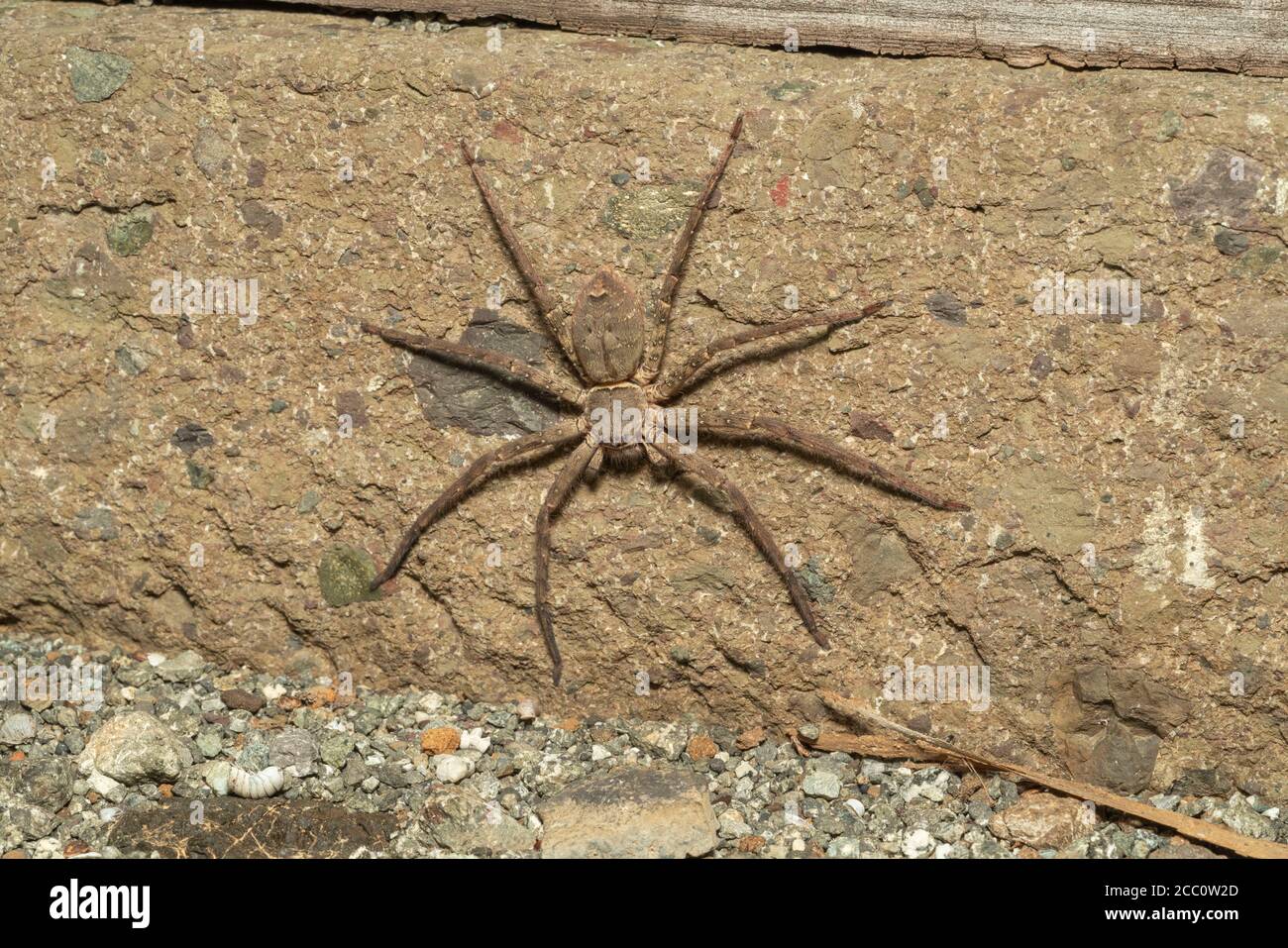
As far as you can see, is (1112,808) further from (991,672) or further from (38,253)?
(38,253)

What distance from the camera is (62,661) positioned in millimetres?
4977

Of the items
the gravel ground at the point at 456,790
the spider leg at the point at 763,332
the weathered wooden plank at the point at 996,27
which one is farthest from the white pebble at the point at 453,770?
the weathered wooden plank at the point at 996,27

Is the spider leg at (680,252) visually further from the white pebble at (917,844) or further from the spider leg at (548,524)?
the white pebble at (917,844)

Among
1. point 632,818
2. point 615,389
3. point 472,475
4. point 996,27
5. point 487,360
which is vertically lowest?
point 632,818

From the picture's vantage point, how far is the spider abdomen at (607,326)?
14.4 feet

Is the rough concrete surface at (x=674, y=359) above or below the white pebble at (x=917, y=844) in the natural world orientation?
above

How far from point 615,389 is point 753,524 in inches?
26.3

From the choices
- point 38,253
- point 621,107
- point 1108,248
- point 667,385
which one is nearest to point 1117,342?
point 1108,248

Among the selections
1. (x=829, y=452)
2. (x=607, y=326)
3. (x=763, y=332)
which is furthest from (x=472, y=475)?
(x=829, y=452)

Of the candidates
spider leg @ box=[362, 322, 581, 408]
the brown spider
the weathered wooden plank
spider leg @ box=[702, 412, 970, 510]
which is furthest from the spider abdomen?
the weathered wooden plank

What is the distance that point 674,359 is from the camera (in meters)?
4.64

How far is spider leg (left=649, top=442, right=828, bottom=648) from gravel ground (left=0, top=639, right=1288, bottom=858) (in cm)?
50

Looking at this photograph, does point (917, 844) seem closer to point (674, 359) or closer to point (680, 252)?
point (674, 359)

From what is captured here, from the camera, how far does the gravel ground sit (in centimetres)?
431
